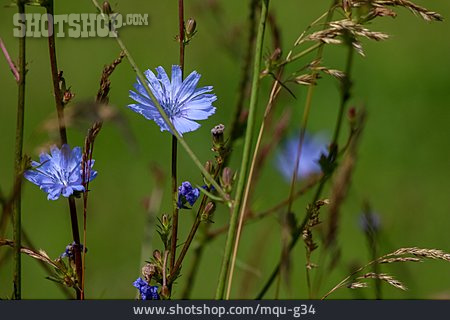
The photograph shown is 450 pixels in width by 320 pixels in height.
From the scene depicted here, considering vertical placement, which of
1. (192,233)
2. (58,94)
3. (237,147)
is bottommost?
(192,233)

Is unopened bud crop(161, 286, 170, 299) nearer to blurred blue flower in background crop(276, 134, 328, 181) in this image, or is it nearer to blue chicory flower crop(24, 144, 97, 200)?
blue chicory flower crop(24, 144, 97, 200)

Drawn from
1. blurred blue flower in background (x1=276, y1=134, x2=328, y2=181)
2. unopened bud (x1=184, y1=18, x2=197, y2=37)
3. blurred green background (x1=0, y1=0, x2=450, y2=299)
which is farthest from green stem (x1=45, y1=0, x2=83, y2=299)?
blurred blue flower in background (x1=276, y1=134, x2=328, y2=181)

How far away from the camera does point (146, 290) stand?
1464 mm

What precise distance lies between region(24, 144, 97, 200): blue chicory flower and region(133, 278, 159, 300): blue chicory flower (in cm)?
18

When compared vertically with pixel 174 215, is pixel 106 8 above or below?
above

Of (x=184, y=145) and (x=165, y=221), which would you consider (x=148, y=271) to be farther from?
(x=184, y=145)

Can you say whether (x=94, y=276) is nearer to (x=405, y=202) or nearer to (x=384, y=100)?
(x=405, y=202)

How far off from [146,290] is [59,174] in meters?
0.25

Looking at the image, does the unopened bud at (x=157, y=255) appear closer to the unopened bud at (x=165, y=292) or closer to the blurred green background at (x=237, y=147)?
the unopened bud at (x=165, y=292)

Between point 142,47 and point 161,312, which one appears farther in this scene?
point 142,47

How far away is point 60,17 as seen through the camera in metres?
1.79

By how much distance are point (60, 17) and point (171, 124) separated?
509 millimetres

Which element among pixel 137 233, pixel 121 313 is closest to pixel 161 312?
pixel 121 313

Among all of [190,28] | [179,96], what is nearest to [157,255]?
[179,96]
